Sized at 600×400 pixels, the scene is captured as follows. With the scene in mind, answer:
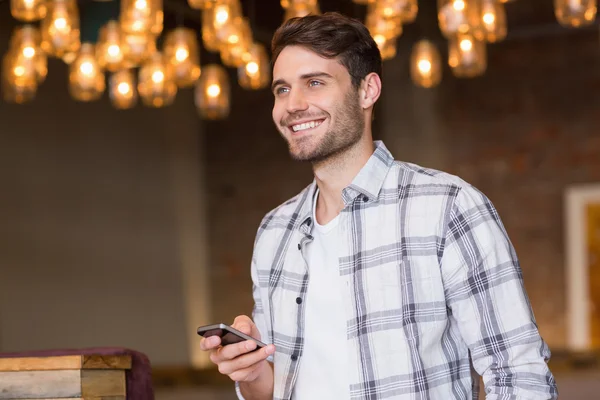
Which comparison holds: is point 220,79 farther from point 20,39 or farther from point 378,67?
point 378,67

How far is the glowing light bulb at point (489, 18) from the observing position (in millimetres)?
3973

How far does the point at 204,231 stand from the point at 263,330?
18.4ft

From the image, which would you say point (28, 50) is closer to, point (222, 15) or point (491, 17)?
point (222, 15)

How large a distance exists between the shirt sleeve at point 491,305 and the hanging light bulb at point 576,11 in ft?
6.53

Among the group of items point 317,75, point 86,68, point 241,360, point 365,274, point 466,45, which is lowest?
point 241,360

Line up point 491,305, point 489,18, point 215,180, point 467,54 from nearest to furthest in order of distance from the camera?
1. point 491,305
2. point 489,18
3. point 467,54
4. point 215,180

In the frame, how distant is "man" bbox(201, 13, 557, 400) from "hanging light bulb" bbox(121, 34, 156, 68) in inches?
80.1

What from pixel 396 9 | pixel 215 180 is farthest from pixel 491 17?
pixel 215 180

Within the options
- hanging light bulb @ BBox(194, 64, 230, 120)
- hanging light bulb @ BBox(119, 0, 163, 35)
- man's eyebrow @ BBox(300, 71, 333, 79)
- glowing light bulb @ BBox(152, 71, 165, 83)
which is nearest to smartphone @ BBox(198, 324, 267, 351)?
man's eyebrow @ BBox(300, 71, 333, 79)

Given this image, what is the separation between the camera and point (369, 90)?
2078mm

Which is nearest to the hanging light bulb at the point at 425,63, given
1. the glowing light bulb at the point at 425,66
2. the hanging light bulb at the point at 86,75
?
the glowing light bulb at the point at 425,66

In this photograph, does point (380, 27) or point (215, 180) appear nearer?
point (380, 27)

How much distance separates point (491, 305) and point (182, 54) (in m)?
2.94

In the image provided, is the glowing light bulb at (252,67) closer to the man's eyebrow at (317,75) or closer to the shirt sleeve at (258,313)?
the shirt sleeve at (258,313)
